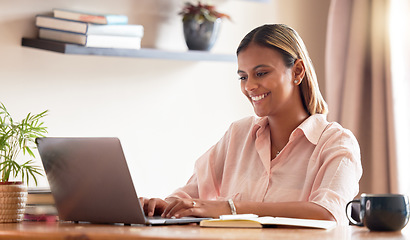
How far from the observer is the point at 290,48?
2379 millimetres

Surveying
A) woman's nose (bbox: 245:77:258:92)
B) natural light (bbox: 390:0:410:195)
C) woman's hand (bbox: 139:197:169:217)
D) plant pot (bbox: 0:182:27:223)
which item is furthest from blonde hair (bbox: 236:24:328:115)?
natural light (bbox: 390:0:410:195)

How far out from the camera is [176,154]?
342 cm

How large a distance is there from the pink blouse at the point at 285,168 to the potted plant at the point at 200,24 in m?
0.76

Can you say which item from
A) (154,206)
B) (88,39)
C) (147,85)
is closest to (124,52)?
(88,39)

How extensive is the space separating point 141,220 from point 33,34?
1381 millimetres

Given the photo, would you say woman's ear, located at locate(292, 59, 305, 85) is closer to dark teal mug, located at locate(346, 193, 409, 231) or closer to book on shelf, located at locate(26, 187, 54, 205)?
dark teal mug, located at locate(346, 193, 409, 231)

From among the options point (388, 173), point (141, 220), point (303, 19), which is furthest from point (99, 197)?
point (303, 19)

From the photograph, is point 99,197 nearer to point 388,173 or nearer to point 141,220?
point 141,220

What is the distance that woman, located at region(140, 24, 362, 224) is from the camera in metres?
2.15

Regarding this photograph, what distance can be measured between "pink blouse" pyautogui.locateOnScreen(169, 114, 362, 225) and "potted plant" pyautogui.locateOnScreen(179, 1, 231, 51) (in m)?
0.76

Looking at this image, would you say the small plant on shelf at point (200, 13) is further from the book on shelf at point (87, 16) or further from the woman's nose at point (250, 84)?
the woman's nose at point (250, 84)

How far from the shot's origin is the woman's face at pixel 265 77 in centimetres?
234

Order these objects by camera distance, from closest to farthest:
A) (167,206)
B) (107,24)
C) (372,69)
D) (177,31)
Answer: (167,206) → (107,24) → (177,31) → (372,69)

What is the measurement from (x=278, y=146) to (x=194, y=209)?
0.59 metres
